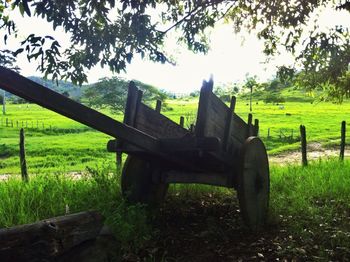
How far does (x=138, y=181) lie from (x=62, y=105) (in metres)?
3.05

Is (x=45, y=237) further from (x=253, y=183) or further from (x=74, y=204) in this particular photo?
(x=253, y=183)

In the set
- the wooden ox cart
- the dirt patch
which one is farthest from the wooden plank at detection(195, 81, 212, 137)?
the dirt patch

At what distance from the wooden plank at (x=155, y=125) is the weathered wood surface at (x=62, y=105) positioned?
0.42 metres

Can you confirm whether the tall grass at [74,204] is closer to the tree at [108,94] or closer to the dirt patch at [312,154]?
the dirt patch at [312,154]

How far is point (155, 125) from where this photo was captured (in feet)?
16.5

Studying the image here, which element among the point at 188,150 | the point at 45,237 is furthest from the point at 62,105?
the point at 188,150

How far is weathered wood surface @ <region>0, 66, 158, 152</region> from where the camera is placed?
300 cm

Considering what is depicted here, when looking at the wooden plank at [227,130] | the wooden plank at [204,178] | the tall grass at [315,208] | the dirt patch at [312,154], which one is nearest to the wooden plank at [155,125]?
the wooden plank at [227,130]

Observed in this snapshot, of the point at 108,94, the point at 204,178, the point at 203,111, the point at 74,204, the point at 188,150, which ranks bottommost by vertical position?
the point at 74,204

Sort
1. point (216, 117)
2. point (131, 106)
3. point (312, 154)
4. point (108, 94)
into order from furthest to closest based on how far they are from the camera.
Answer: point (108, 94) < point (312, 154) < point (216, 117) < point (131, 106)

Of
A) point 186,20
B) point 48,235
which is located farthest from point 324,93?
point 48,235

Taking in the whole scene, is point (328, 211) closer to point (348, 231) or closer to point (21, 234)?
point (348, 231)

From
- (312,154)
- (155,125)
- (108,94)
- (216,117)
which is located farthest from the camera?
(108,94)

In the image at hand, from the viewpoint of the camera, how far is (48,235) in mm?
3223
